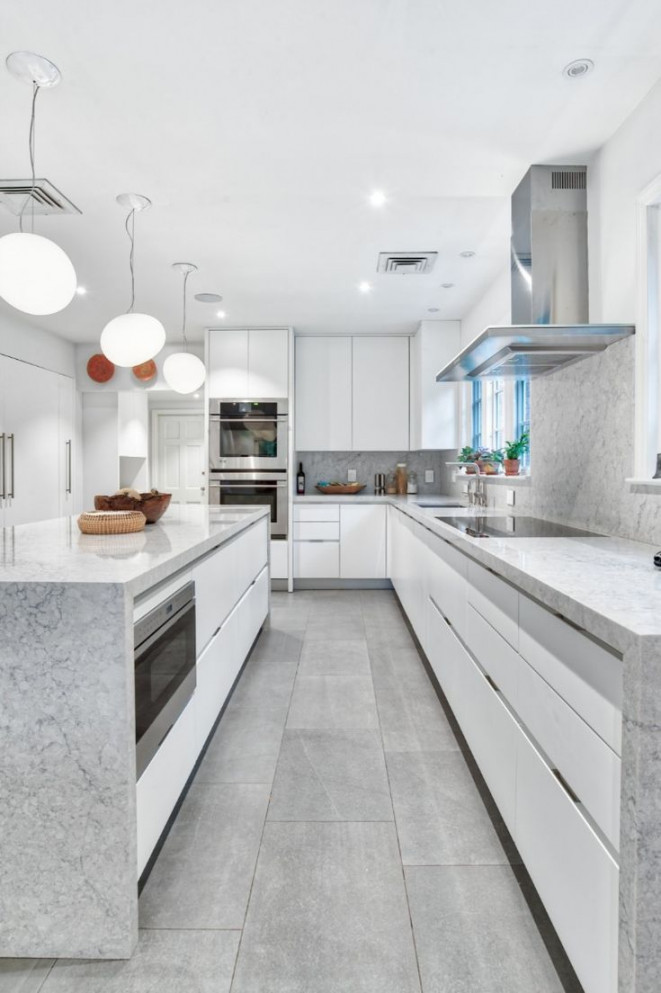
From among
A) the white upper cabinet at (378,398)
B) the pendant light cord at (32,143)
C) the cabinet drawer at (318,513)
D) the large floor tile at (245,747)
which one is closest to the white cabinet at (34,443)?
the pendant light cord at (32,143)

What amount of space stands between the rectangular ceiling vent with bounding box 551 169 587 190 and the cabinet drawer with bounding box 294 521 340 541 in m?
3.27

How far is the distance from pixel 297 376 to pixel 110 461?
86.7 inches

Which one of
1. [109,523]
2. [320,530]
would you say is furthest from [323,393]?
[109,523]

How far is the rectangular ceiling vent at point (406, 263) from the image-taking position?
3.59 metres

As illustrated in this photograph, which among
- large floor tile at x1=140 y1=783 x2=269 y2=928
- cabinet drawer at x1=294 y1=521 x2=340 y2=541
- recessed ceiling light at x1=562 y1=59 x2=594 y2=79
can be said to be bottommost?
large floor tile at x1=140 y1=783 x2=269 y2=928

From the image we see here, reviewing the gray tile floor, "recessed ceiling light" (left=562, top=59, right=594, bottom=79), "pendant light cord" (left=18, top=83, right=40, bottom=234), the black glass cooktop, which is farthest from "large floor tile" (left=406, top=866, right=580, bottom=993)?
"pendant light cord" (left=18, top=83, right=40, bottom=234)

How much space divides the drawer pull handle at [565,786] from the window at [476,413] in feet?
12.5

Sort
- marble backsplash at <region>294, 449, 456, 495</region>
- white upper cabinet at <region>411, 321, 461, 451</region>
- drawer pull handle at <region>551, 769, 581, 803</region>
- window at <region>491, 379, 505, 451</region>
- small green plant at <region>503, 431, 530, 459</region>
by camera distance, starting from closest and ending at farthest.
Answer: drawer pull handle at <region>551, 769, 581, 803</region>, small green plant at <region>503, 431, 530, 459</region>, window at <region>491, 379, 505, 451</region>, white upper cabinet at <region>411, 321, 461, 451</region>, marble backsplash at <region>294, 449, 456, 495</region>

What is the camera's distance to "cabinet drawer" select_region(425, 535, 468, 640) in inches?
88.7

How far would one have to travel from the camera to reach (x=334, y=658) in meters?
3.43

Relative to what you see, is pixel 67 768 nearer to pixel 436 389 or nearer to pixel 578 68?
pixel 578 68

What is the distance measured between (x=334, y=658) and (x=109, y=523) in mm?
1738

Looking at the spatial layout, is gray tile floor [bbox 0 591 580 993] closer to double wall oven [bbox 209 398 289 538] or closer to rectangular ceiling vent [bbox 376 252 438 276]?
rectangular ceiling vent [bbox 376 252 438 276]

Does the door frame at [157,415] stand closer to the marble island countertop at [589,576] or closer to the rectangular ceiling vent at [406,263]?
the rectangular ceiling vent at [406,263]
